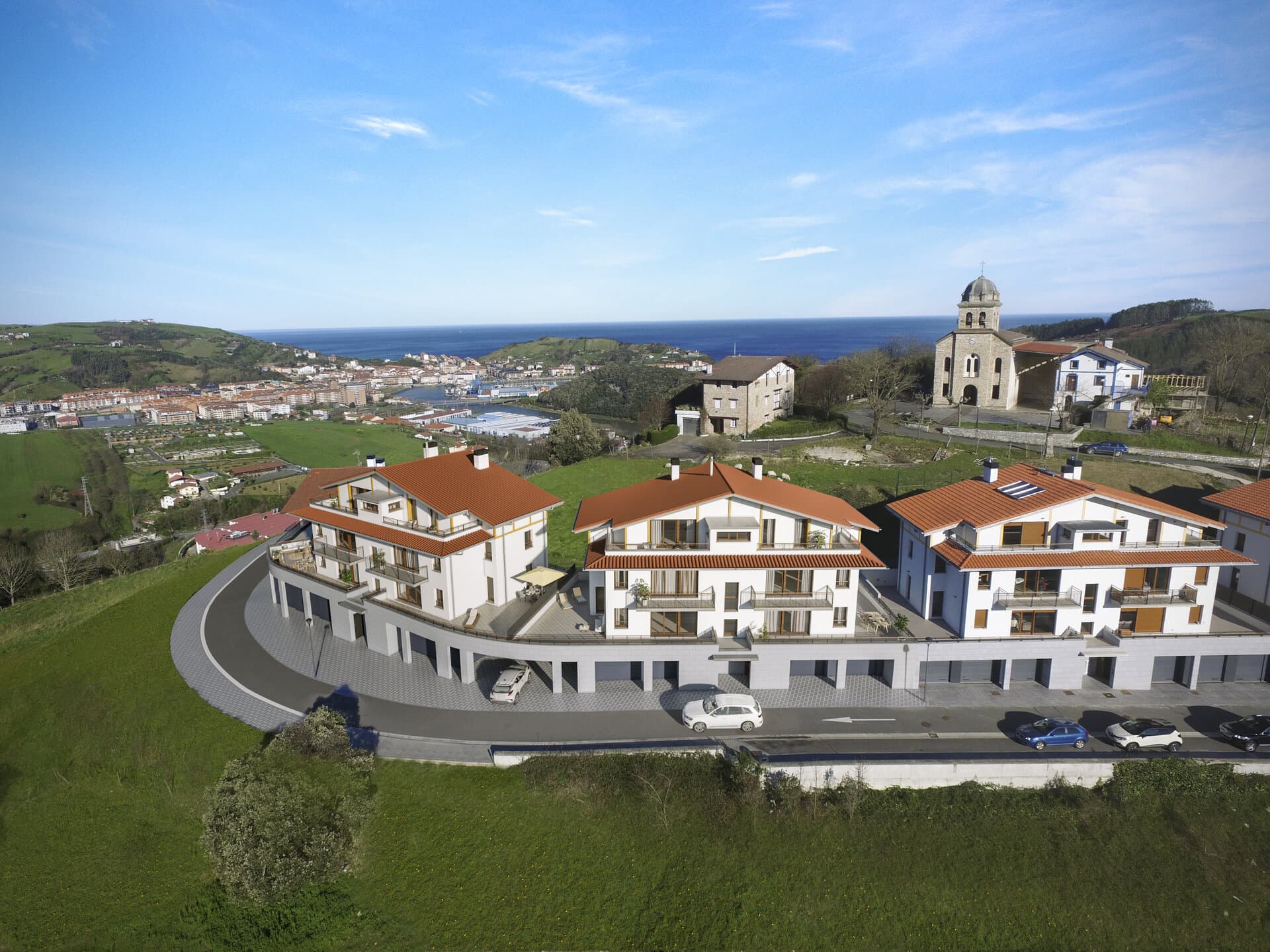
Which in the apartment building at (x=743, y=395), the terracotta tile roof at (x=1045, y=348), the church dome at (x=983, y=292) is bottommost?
the apartment building at (x=743, y=395)

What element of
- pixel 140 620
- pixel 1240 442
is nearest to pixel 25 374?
pixel 140 620

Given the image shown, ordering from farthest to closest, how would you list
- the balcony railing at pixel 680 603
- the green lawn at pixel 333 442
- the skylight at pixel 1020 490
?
the green lawn at pixel 333 442 < the skylight at pixel 1020 490 < the balcony railing at pixel 680 603

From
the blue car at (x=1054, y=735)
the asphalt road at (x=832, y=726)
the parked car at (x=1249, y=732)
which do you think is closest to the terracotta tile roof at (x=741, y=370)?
the asphalt road at (x=832, y=726)

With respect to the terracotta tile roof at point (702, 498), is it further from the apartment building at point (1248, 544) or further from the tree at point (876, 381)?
the tree at point (876, 381)

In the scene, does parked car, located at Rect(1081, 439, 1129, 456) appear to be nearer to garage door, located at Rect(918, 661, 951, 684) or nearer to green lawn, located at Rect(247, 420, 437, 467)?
garage door, located at Rect(918, 661, 951, 684)

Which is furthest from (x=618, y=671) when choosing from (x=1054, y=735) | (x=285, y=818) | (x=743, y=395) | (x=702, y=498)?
(x=743, y=395)

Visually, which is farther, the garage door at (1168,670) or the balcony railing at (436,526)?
the balcony railing at (436,526)

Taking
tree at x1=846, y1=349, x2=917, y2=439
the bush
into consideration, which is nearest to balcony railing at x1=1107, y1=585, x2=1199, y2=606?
tree at x1=846, y1=349, x2=917, y2=439
